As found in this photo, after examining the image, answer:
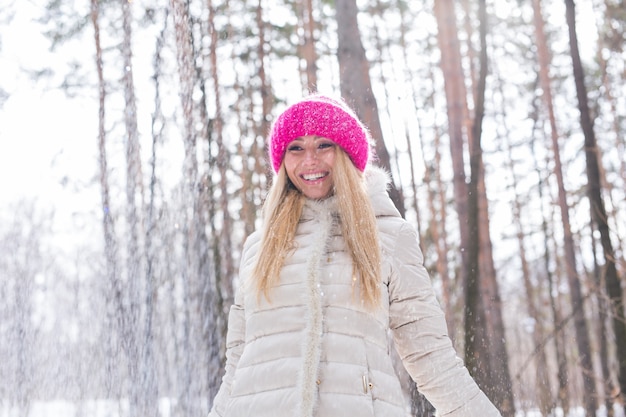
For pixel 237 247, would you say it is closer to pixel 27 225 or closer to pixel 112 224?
pixel 27 225

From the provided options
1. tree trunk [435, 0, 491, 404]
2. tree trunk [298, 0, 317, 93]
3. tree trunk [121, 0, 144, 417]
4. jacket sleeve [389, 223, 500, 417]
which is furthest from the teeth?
tree trunk [298, 0, 317, 93]

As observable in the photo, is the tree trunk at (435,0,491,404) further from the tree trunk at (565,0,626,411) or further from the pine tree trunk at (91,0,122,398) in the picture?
the pine tree trunk at (91,0,122,398)

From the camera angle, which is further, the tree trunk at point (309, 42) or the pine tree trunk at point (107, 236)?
the tree trunk at point (309, 42)

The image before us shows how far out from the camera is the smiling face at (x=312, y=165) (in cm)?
238

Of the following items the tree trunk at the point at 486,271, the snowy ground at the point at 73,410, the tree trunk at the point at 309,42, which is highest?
the tree trunk at the point at 309,42

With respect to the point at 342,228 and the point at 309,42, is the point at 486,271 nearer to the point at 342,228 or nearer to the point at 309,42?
the point at 309,42

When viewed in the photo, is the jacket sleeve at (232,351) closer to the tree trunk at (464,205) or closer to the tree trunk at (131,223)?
the tree trunk at (464,205)

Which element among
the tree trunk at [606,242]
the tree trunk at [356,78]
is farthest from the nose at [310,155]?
the tree trunk at [606,242]

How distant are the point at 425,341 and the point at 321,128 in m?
0.80

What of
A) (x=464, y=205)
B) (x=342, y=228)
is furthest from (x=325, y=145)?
(x=464, y=205)

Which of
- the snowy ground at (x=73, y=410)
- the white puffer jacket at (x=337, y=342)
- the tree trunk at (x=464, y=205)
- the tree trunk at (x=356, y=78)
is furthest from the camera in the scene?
the snowy ground at (x=73, y=410)

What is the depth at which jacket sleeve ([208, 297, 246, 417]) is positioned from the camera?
7.31 ft

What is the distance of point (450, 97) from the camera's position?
10.2 meters

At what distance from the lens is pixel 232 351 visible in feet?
7.68
